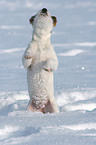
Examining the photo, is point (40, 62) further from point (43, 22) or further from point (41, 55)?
point (43, 22)

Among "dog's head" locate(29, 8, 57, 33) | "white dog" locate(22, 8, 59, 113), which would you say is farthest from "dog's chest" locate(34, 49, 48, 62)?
"dog's head" locate(29, 8, 57, 33)

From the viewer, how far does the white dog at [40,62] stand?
3410 mm

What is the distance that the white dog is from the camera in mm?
3410

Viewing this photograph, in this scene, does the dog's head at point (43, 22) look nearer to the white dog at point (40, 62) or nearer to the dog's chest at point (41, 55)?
the white dog at point (40, 62)

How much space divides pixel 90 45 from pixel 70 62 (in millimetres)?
1627

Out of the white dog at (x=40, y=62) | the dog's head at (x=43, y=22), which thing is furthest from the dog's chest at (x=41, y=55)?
the dog's head at (x=43, y=22)

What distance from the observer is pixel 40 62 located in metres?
3.46

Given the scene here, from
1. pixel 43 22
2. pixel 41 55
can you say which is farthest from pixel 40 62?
Result: pixel 43 22

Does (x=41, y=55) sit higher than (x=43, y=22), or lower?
lower

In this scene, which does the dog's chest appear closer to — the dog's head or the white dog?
the white dog

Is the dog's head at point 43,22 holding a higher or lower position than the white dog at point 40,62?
higher

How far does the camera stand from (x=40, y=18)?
135 inches

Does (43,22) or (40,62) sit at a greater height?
(43,22)

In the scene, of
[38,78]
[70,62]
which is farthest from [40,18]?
[70,62]
